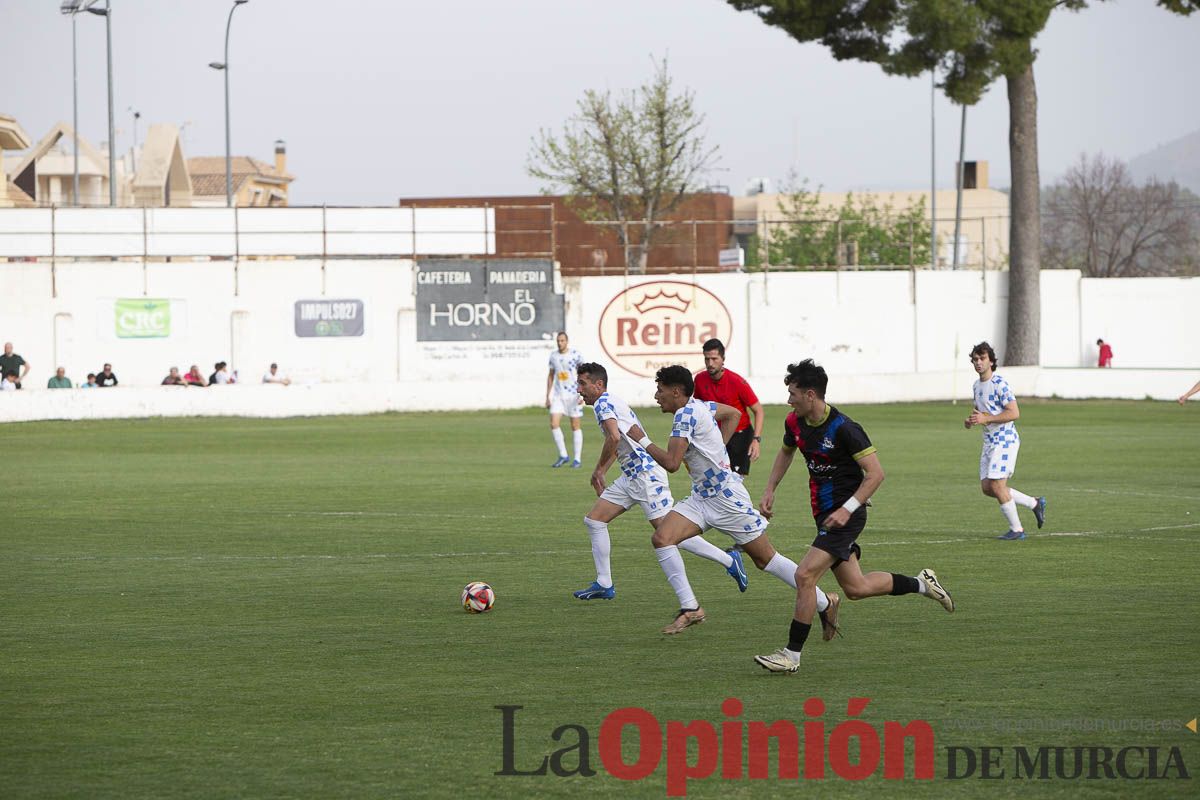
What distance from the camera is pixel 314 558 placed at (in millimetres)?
→ 14219

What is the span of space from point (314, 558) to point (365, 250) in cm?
3407

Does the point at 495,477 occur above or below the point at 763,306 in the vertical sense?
below

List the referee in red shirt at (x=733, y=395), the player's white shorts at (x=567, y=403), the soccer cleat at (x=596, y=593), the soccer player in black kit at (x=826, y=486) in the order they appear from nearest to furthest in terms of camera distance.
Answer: the soccer player in black kit at (x=826, y=486), the soccer cleat at (x=596, y=593), the referee in red shirt at (x=733, y=395), the player's white shorts at (x=567, y=403)

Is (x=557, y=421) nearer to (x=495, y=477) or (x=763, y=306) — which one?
(x=495, y=477)

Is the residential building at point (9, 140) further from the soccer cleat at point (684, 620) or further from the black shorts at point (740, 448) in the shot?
the soccer cleat at point (684, 620)

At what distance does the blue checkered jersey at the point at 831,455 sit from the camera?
914 centimetres

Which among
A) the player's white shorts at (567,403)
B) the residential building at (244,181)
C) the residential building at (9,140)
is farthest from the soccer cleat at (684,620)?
the residential building at (244,181)

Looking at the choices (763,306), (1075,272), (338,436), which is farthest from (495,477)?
(1075,272)

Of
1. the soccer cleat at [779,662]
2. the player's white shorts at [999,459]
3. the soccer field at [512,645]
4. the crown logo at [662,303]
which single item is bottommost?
the soccer field at [512,645]

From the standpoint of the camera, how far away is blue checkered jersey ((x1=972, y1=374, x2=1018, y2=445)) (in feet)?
50.7

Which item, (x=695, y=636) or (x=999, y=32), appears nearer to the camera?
(x=695, y=636)

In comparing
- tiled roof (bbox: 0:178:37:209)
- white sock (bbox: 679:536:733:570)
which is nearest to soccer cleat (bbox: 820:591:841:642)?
white sock (bbox: 679:536:733:570)

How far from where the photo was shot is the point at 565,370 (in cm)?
2564

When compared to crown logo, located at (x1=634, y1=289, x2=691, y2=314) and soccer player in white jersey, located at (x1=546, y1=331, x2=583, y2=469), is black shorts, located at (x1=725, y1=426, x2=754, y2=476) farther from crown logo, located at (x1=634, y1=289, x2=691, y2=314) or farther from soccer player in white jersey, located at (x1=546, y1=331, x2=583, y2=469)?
crown logo, located at (x1=634, y1=289, x2=691, y2=314)
